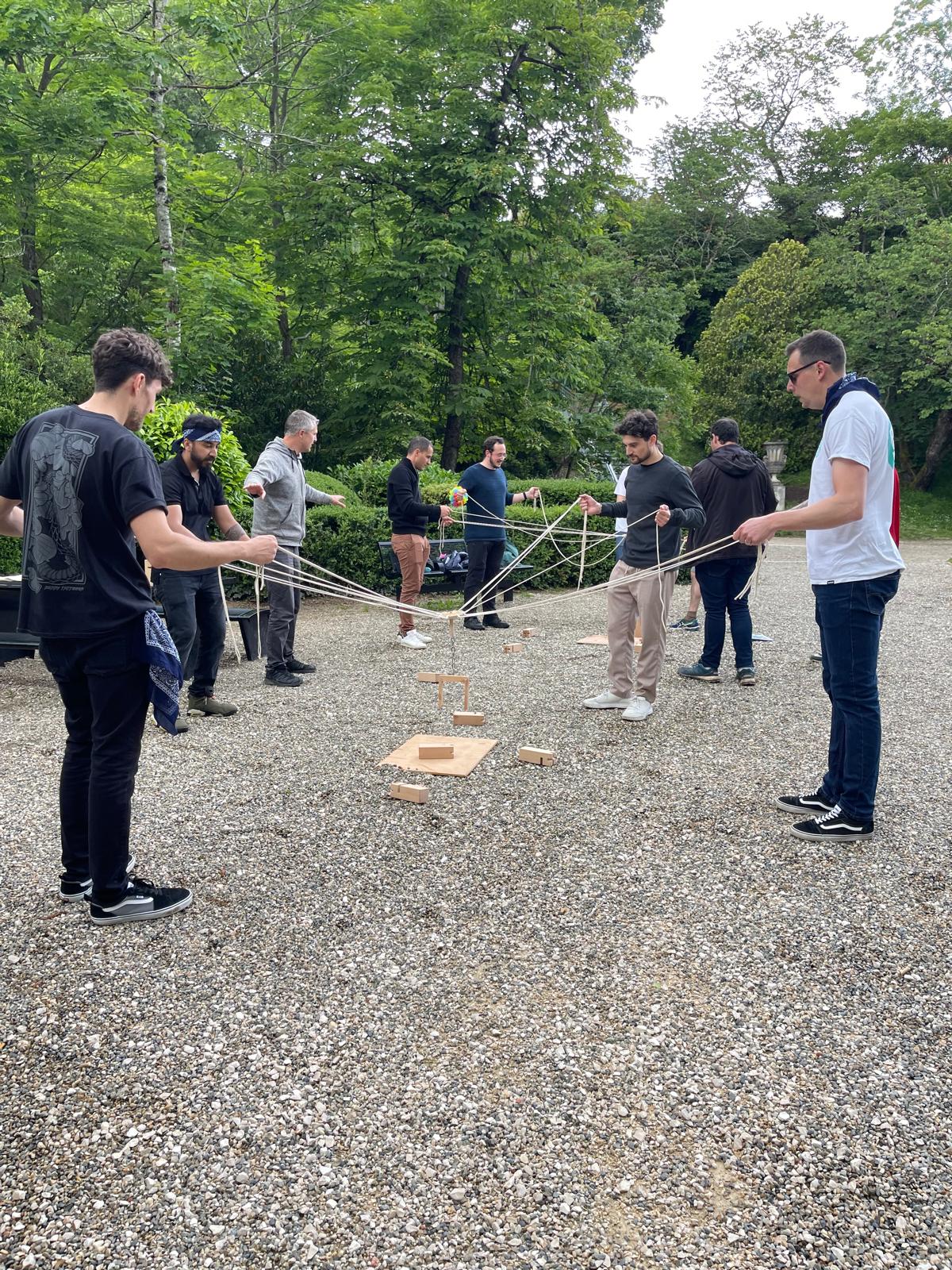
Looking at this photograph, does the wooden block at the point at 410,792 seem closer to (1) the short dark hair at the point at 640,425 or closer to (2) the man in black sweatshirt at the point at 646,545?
(2) the man in black sweatshirt at the point at 646,545

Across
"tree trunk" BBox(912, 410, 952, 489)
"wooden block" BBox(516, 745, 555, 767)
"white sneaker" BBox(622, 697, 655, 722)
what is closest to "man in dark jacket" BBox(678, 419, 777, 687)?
"white sneaker" BBox(622, 697, 655, 722)

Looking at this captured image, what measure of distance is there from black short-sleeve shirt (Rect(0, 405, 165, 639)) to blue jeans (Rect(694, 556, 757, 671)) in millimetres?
4643

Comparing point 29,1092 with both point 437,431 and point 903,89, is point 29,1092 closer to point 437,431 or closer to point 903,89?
point 437,431

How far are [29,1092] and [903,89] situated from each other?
38786 mm

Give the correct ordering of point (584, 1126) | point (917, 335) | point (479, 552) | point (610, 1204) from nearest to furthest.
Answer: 1. point (610, 1204)
2. point (584, 1126)
3. point (479, 552)
4. point (917, 335)

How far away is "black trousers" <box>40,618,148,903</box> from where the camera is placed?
2836 millimetres

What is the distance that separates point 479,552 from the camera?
29.0ft

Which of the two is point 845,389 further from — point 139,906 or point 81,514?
point 139,906

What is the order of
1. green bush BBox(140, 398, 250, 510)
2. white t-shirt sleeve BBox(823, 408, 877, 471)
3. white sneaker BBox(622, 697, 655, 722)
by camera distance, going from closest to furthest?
white t-shirt sleeve BBox(823, 408, 877, 471), white sneaker BBox(622, 697, 655, 722), green bush BBox(140, 398, 250, 510)

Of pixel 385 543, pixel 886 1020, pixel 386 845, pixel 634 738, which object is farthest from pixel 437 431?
pixel 886 1020

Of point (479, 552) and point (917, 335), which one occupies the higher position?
point (917, 335)

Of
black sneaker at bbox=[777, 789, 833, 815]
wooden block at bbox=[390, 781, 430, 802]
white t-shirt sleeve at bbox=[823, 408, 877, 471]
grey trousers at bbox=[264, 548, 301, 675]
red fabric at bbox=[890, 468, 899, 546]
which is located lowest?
wooden block at bbox=[390, 781, 430, 802]

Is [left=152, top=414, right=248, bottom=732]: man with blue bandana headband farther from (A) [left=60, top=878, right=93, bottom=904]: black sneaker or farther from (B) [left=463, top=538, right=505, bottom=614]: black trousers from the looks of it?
(B) [left=463, top=538, right=505, bottom=614]: black trousers

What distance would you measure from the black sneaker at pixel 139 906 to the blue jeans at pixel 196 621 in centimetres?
245
